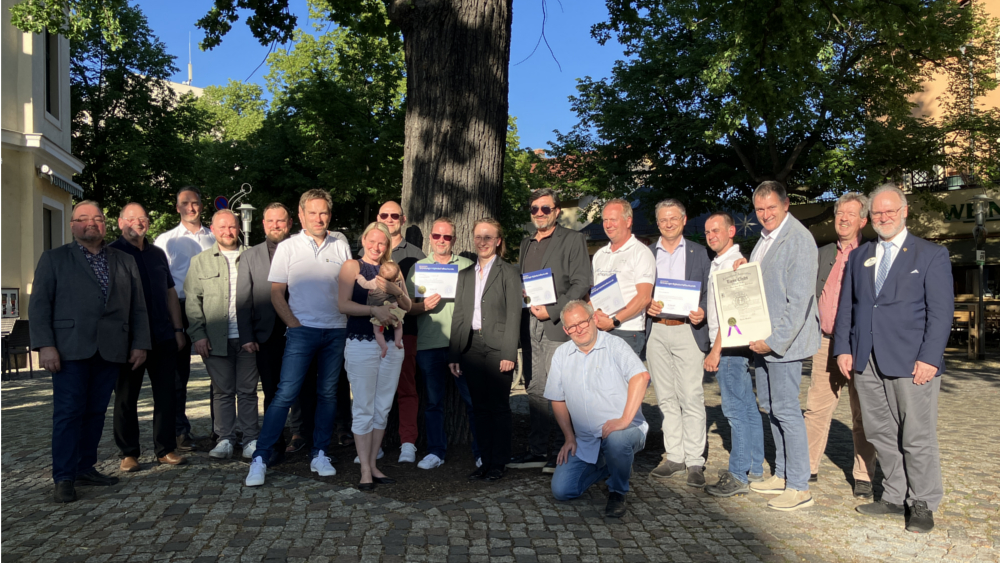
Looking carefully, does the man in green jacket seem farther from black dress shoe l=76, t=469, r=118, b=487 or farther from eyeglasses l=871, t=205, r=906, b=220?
eyeglasses l=871, t=205, r=906, b=220

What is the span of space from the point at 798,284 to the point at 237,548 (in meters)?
3.96

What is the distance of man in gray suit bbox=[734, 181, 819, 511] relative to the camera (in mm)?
5023

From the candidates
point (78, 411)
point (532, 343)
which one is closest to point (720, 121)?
point (532, 343)

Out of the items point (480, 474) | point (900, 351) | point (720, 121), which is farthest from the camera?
point (720, 121)

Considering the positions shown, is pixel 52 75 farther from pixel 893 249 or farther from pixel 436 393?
pixel 893 249

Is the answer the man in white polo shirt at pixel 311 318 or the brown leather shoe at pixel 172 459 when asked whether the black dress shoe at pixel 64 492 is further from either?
the man in white polo shirt at pixel 311 318

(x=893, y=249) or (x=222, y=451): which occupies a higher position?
(x=893, y=249)

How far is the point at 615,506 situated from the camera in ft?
15.5

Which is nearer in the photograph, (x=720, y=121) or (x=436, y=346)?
(x=436, y=346)

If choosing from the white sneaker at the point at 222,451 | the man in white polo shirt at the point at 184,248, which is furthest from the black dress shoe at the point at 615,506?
the man in white polo shirt at the point at 184,248

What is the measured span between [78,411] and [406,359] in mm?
2485

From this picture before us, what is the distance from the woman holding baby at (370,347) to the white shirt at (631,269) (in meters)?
1.71

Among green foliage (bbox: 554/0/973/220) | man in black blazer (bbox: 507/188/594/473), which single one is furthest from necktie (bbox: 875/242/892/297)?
green foliage (bbox: 554/0/973/220)

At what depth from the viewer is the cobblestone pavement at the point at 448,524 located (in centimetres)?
409
